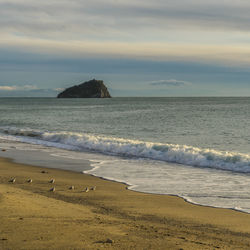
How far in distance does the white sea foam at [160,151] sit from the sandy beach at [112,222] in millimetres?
6990

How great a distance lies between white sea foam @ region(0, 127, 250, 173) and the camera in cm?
1661

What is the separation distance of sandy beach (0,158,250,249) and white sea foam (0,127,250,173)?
22.9 feet

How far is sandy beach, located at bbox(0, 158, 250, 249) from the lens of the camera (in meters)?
5.87

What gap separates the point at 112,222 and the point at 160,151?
1286 cm

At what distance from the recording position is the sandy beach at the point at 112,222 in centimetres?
587

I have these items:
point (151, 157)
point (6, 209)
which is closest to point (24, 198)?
point (6, 209)

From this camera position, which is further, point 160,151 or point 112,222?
point 160,151

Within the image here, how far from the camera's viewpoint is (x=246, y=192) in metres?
10.8

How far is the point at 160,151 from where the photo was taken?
19.9 metres

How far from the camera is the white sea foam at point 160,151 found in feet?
54.5

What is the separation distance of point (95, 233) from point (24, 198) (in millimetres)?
3034

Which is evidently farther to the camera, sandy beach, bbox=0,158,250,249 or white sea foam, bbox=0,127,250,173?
white sea foam, bbox=0,127,250,173

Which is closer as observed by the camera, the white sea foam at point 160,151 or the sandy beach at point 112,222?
the sandy beach at point 112,222

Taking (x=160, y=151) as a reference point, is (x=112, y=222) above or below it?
above
